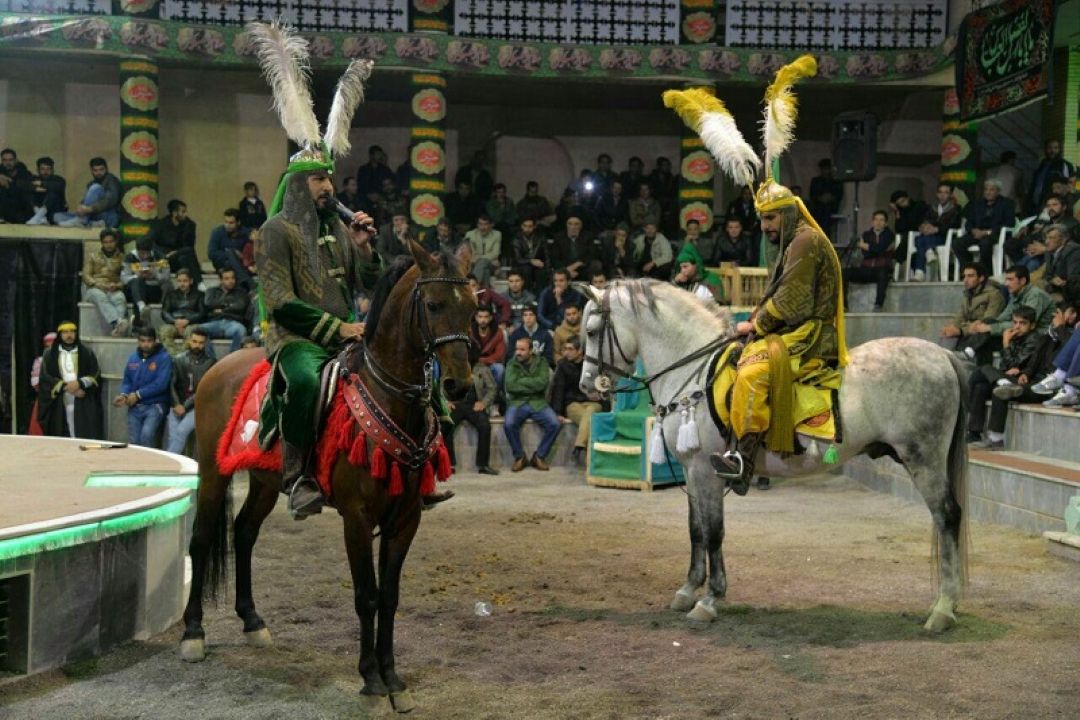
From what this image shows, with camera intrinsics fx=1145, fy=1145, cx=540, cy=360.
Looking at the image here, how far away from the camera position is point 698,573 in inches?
263

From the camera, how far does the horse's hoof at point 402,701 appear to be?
4781 millimetres

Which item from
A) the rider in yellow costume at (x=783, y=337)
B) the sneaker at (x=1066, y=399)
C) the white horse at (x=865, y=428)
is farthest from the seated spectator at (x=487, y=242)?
the rider in yellow costume at (x=783, y=337)

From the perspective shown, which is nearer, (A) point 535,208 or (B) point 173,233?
(B) point 173,233

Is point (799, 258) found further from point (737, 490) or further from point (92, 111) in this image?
point (92, 111)

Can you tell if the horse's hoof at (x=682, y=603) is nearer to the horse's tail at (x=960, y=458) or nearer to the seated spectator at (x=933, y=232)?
the horse's tail at (x=960, y=458)


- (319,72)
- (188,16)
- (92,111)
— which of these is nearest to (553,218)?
(319,72)

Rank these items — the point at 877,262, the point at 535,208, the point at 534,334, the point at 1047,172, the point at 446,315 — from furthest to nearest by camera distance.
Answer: the point at 535,208
the point at 877,262
the point at 1047,172
the point at 534,334
the point at 446,315

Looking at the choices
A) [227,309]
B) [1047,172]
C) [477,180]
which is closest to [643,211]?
[477,180]

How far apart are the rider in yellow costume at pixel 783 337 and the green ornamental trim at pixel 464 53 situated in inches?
461

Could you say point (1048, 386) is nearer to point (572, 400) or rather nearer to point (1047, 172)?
point (572, 400)

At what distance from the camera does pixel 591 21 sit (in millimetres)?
18391

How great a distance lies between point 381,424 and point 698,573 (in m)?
2.64

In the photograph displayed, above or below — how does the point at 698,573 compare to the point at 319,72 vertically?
below

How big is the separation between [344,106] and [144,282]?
973cm
